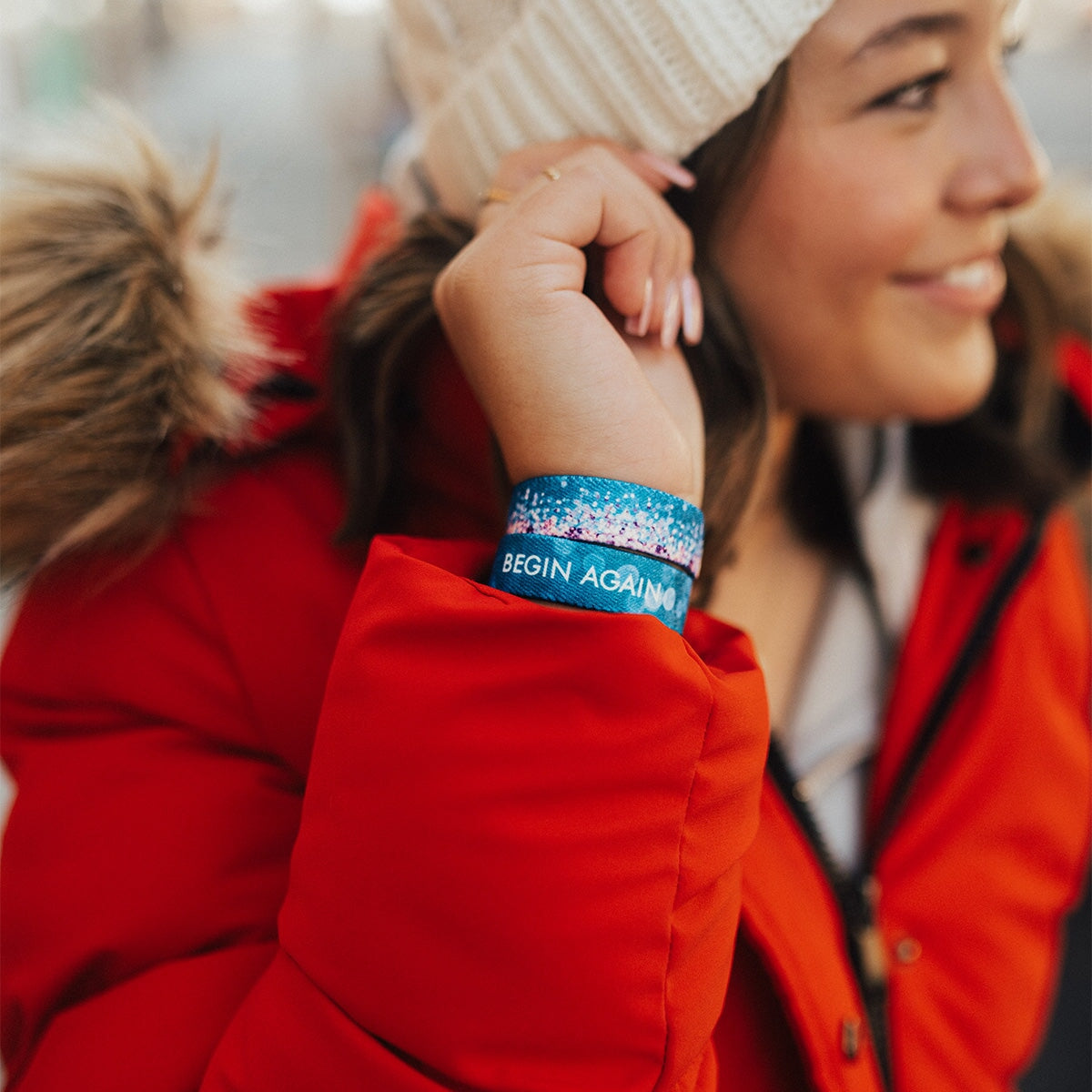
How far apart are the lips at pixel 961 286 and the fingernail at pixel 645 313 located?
0.33 m

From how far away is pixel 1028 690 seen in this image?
46.5 inches

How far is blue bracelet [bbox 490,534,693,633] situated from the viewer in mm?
669

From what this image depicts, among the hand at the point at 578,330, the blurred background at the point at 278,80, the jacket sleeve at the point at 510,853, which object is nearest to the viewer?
the jacket sleeve at the point at 510,853

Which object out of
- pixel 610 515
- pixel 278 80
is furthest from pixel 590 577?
pixel 278 80

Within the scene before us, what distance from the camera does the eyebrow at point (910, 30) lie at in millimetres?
849

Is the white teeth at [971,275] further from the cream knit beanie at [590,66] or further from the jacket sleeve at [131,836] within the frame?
the jacket sleeve at [131,836]

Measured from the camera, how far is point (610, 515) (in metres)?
0.69

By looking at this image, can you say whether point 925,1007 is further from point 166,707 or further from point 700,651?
point 166,707

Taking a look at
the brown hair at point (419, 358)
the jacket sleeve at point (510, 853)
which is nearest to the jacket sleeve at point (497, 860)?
the jacket sleeve at point (510, 853)

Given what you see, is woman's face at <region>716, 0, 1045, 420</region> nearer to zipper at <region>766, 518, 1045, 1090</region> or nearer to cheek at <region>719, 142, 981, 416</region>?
cheek at <region>719, 142, 981, 416</region>

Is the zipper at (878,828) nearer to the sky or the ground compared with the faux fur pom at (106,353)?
nearer to the ground

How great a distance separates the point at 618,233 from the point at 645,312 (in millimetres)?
76

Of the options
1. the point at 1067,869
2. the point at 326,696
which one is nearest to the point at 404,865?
the point at 326,696

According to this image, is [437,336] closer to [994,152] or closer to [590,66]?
[590,66]
